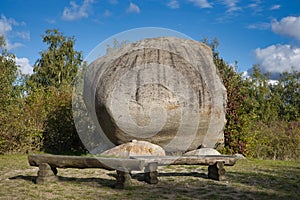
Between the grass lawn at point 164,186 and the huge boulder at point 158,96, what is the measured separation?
178 centimetres

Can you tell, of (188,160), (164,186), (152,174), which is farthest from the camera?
(188,160)

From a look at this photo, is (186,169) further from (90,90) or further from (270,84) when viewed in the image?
(270,84)

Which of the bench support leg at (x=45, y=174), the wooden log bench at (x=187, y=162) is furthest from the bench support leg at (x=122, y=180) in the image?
the bench support leg at (x=45, y=174)

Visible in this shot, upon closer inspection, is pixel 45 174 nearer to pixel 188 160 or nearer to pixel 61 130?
pixel 188 160

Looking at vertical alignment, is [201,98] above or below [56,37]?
below

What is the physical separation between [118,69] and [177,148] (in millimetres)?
3238

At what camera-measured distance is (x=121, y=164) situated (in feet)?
20.7

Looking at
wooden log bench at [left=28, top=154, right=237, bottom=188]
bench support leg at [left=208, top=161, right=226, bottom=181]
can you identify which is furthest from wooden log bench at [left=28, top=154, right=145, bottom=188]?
bench support leg at [left=208, top=161, right=226, bottom=181]

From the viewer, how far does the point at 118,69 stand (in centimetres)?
1041

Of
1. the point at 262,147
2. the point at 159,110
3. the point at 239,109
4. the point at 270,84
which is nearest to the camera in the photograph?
the point at 159,110

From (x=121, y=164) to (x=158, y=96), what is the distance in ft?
13.4

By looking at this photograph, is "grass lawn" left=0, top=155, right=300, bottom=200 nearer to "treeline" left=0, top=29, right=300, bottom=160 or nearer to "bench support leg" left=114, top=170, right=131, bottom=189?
"bench support leg" left=114, top=170, right=131, bottom=189

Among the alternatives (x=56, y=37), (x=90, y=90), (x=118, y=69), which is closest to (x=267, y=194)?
(x=118, y=69)

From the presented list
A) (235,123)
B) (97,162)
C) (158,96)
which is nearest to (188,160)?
(97,162)
